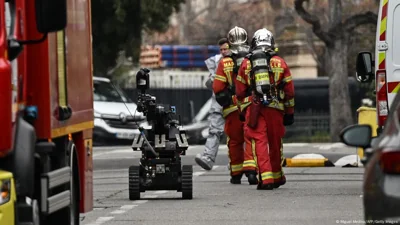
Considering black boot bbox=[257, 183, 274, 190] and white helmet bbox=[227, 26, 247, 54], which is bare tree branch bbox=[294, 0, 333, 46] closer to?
white helmet bbox=[227, 26, 247, 54]

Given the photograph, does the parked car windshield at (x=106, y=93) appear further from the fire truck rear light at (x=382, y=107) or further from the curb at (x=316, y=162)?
the fire truck rear light at (x=382, y=107)

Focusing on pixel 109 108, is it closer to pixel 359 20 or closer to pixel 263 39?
pixel 359 20

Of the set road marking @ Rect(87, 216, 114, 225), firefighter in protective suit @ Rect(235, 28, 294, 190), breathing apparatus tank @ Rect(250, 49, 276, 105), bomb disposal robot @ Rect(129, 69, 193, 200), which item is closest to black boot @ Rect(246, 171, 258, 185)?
firefighter in protective suit @ Rect(235, 28, 294, 190)

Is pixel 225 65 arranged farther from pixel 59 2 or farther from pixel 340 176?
pixel 59 2

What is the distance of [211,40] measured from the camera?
61.3 m

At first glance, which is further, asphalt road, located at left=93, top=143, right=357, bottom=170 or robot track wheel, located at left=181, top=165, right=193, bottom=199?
asphalt road, located at left=93, top=143, right=357, bottom=170

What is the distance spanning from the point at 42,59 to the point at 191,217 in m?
3.74

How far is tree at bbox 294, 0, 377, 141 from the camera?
106ft

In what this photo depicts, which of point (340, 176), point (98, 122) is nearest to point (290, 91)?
point (340, 176)

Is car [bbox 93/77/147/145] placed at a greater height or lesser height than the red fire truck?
lesser

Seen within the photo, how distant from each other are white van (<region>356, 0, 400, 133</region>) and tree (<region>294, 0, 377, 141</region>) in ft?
53.8

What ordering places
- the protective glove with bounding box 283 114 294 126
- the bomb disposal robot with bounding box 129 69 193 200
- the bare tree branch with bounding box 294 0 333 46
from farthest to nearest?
the bare tree branch with bounding box 294 0 333 46 → the protective glove with bounding box 283 114 294 126 → the bomb disposal robot with bounding box 129 69 193 200

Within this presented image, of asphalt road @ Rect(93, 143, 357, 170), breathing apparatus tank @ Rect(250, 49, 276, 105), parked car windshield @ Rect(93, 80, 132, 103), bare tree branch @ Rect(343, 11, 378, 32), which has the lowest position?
asphalt road @ Rect(93, 143, 357, 170)

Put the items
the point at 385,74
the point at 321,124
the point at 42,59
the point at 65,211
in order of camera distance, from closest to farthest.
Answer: the point at 42,59
the point at 65,211
the point at 385,74
the point at 321,124
